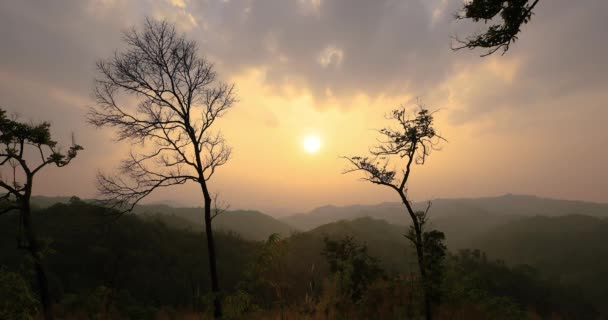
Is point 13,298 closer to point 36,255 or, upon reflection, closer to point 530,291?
point 36,255

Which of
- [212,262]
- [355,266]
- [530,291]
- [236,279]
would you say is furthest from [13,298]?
[530,291]

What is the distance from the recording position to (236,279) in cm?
2447

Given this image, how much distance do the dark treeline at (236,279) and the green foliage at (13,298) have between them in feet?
0.08

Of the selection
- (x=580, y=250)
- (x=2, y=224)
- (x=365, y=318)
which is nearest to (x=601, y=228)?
(x=580, y=250)

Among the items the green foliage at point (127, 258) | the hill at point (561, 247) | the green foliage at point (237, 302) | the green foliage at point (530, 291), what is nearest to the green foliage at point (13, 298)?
the green foliage at point (237, 302)

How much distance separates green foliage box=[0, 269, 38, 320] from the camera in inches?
233

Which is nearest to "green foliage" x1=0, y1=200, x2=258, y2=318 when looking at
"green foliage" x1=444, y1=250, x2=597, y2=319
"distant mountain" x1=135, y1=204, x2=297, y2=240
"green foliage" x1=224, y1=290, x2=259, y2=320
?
"green foliage" x1=224, y1=290, x2=259, y2=320

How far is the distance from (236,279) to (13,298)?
19.8m

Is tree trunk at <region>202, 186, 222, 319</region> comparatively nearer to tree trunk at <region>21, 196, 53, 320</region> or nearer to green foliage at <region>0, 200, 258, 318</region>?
tree trunk at <region>21, 196, 53, 320</region>

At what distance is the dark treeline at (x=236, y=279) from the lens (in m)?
7.16

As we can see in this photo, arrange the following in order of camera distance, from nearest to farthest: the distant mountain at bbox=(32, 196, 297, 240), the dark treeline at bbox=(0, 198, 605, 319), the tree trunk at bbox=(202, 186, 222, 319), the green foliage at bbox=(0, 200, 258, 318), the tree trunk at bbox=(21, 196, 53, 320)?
the dark treeline at bbox=(0, 198, 605, 319), the tree trunk at bbox=(21, 196, 53, 320), the tree trunk at bbox=(202, 186, 222, 319), the green foliage at bbox=(0, 200, 258, 318), the distant mountain at bbox=(32, 196, 297, 240)

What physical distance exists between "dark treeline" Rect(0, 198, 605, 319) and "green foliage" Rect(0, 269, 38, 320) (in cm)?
2

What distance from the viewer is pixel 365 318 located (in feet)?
34.3

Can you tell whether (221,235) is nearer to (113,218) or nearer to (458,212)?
(113,218)
